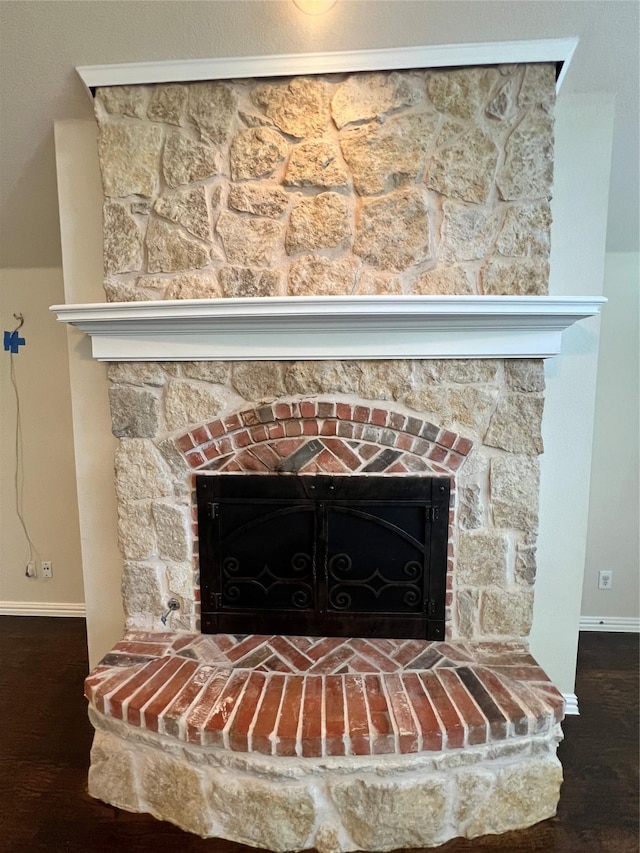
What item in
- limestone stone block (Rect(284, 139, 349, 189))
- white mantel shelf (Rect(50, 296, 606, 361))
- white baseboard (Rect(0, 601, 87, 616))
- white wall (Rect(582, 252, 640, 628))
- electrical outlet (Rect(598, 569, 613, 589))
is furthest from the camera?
white baseboard (Rect(0, 601, 87, 616))

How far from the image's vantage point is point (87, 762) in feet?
5.66

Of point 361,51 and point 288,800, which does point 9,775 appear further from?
point 361,51

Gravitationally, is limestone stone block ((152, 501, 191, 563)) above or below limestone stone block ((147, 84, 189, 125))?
below

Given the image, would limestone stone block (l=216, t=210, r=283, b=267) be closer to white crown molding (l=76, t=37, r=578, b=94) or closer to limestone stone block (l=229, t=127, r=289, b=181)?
limestone stone block (l=229, t=127, r=289, b=181)

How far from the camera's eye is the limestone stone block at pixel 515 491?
5.52 ft

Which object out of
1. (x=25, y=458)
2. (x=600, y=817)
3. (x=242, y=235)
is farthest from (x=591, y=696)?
(x=25, y=458)

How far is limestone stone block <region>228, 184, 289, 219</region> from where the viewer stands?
163cm

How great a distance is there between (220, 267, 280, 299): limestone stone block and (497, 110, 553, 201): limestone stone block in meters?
0.89

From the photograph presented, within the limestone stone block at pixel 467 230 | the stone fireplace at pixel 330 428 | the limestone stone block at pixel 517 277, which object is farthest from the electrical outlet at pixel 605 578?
the limestone stone block at pixel 467 230

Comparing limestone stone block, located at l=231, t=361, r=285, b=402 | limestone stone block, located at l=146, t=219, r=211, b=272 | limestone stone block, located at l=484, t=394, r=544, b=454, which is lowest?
limestone stone block, located at l=484, t=394, r=544, b=454

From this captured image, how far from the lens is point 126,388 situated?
5.69ft

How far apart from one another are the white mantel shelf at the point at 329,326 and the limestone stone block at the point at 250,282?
15 cm

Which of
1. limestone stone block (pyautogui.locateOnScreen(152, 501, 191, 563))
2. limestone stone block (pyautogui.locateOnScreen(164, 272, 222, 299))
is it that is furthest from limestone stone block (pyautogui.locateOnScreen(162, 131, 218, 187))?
limestone stone block (pyautogui.locateOnScreen(152, 501, 191, 563))

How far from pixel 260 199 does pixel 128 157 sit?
1.72 ft
